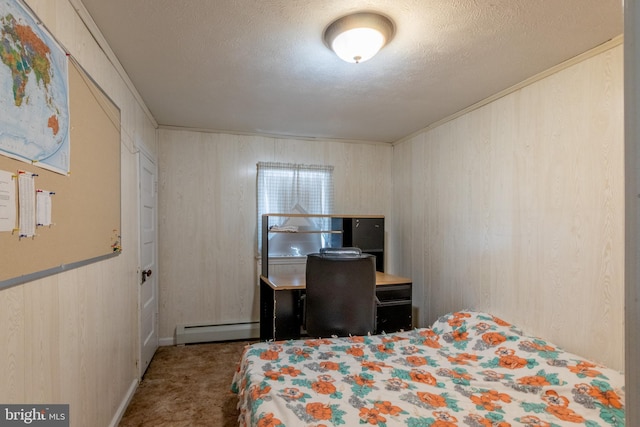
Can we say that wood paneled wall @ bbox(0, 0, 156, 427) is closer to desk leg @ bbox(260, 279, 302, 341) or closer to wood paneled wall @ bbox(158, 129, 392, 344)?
wood paneled wall @ bbox(158, 129, 392, 344)

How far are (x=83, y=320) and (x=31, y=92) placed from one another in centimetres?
110

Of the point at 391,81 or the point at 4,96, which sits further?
the point at 391,81

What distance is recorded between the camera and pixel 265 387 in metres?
1.74

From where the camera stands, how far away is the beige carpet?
2322 mm

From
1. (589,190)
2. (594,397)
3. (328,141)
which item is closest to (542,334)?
(594,397)

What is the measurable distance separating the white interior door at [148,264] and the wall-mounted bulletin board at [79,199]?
0.79m

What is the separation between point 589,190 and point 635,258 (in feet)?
6.76

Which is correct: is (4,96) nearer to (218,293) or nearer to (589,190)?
(589,190)

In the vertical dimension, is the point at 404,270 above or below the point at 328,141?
below

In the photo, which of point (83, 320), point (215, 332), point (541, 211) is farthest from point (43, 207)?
point (215, 332)

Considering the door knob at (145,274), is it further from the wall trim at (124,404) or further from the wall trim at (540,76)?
the wall trim at (540,76)

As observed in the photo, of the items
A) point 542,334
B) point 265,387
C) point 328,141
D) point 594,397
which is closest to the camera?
point 594,397

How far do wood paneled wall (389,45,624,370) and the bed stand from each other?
237 millimetres

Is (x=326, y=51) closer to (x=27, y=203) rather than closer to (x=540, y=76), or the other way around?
(x=540, y=76)
